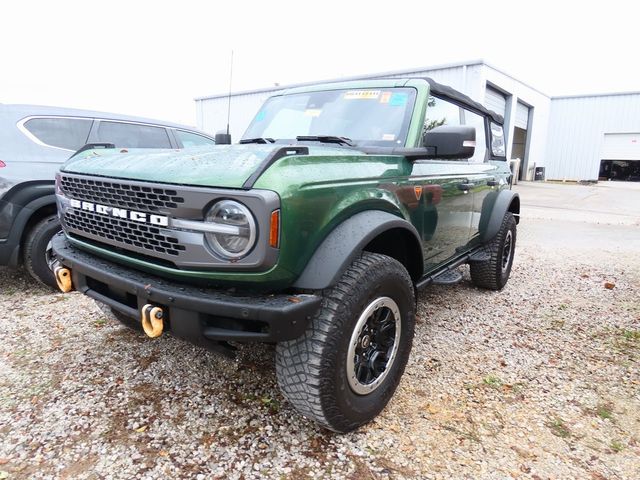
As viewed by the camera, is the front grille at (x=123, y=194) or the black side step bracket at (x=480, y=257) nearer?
the front grille at (x=123, y=194)

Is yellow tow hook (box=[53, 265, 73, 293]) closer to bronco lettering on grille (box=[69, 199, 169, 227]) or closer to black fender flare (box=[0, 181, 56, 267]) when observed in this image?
bronco lettering on grille (box=[69, 199, 169, 227])

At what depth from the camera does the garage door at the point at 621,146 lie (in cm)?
2365

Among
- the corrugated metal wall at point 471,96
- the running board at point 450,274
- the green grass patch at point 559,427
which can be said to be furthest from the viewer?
the corrugated metal wall at point 471,96

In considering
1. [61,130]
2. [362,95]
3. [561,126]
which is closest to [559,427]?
[362,95]

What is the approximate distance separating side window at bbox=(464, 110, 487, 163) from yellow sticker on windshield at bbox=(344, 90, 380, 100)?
1.22 m

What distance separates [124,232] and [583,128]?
1100 inches

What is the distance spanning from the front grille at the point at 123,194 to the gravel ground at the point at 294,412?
1.17 meters

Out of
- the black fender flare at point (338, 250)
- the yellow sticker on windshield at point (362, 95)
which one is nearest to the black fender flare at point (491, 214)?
the yellow sticker on windshield at point (362, 95)

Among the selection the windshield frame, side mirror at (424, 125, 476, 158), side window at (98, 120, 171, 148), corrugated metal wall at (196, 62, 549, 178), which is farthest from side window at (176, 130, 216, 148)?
corrugated metal wall at (196, 62, 549, 178)

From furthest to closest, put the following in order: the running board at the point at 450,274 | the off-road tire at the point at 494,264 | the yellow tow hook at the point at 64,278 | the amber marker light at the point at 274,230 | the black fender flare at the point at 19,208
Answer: the off-road tire at the point at 494,264 → the black fender flare at the point at 19,208 → the running board at the point at 450,274 → the yellow tow hook at the point at 64,278 → the amber marker light at the point at 274,230

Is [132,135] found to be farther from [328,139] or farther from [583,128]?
[583,128]

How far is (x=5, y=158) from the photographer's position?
12.5ft

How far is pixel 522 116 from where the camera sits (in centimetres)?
2080

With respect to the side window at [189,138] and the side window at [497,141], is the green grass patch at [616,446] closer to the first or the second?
the side window at [497,141]
